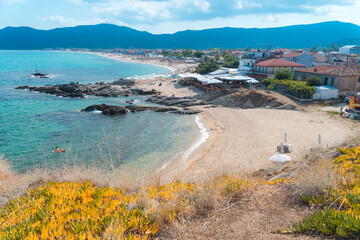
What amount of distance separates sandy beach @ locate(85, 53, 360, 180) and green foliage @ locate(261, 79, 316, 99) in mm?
2437

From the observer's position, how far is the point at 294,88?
2906 cm

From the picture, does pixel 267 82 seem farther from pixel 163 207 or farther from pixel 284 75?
pixel 163 207

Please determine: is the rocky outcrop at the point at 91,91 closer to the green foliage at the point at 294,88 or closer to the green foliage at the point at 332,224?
the green foliage at the point at 294,88

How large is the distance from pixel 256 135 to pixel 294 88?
12.8m

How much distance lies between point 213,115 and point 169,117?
15.7 ft

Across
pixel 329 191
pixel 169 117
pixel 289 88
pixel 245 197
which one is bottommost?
pixel 169 117

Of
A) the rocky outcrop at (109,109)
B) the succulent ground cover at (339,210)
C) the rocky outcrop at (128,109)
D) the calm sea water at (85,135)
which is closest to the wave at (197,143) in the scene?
the calm sea water at (85,135)

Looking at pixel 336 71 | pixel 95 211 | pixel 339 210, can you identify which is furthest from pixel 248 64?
pixel 95 211

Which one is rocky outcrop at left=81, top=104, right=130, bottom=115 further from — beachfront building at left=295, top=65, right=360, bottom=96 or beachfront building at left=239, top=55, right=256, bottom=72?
beachfront building at left=239, top=55, right=256, bottom=72

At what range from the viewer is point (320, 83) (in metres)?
30.6

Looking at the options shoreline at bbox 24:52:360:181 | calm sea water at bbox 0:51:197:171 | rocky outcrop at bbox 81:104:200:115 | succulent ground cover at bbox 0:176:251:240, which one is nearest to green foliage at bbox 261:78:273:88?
shoreline at bbox 24:52:360:181

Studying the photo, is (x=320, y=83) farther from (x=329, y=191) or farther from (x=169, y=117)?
(x=329, y=191)

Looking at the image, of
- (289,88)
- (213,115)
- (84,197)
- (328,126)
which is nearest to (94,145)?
(213,115)

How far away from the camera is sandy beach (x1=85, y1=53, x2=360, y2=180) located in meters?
14.7
